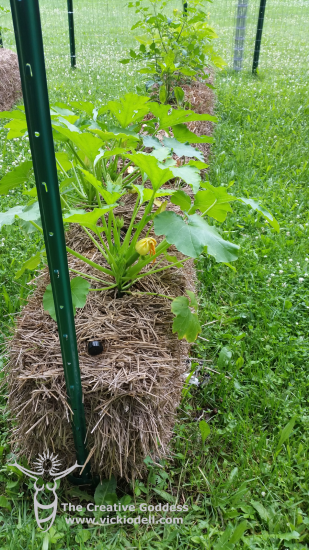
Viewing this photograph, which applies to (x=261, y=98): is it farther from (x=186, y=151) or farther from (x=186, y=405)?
(x=186, y=405)

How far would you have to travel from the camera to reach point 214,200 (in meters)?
1.38

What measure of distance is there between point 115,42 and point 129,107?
24.7 ft

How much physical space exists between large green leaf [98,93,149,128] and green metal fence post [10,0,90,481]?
0.78 metres

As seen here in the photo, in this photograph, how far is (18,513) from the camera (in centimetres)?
132

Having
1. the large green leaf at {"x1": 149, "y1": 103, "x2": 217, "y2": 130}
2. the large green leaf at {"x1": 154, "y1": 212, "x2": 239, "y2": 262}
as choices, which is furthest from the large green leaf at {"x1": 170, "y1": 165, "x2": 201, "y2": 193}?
the large green leaf at {"x1": 149, "y1": 103, "x2": 217, "y2": 130}

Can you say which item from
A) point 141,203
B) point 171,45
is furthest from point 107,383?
point 171,45

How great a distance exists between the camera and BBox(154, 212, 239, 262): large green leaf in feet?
3.98

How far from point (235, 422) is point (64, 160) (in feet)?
4.14

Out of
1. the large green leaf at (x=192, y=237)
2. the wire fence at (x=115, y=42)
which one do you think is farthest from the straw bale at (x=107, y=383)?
the wire fence at (x=115, y=42)

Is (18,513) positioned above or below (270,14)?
below

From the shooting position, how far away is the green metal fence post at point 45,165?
0.75m

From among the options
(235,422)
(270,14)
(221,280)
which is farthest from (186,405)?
(270,14)

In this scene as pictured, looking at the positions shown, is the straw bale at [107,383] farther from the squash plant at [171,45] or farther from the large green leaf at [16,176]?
the squash plant at [171,45]

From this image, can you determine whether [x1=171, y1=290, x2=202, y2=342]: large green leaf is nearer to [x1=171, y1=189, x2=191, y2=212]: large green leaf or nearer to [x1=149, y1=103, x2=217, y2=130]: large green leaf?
[x1=171, y1=189, x2=191, y2=212]: large green leaf
